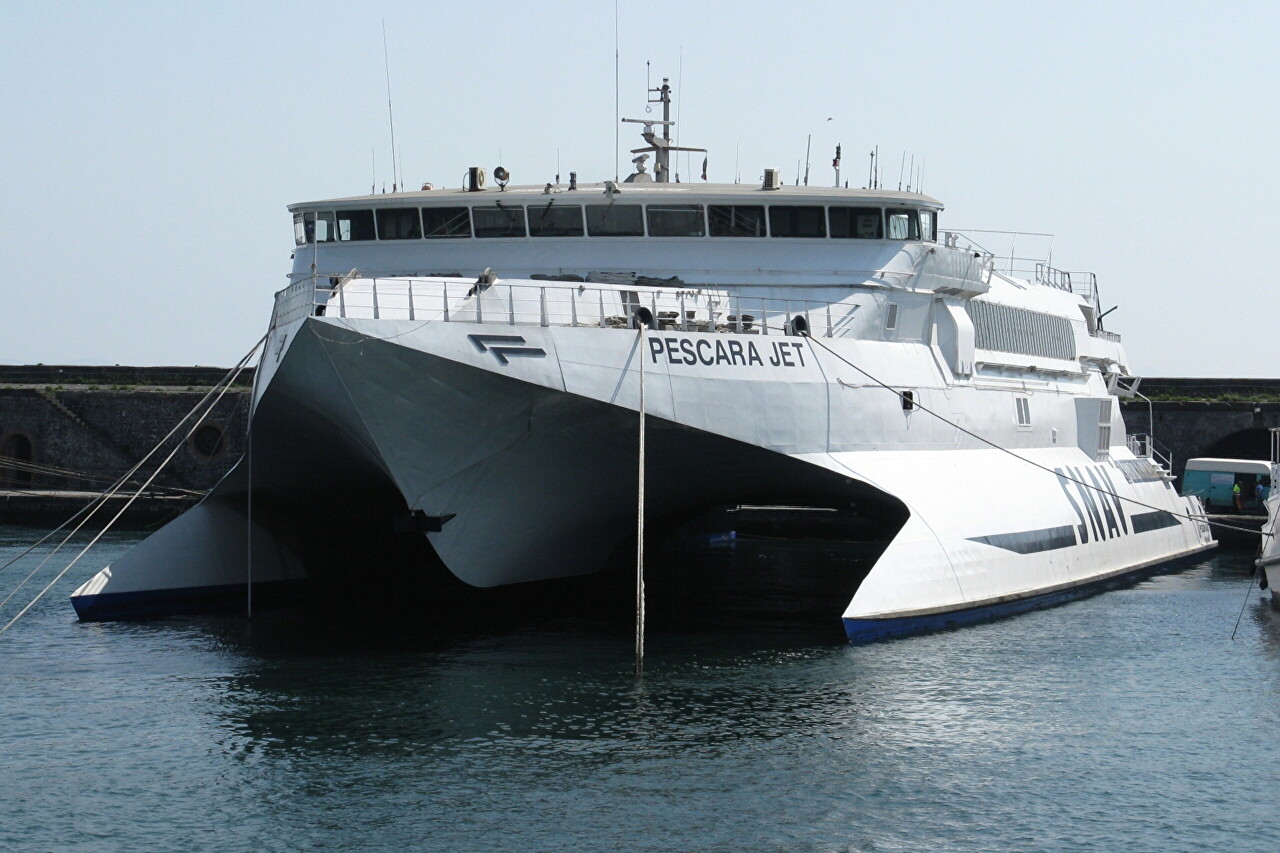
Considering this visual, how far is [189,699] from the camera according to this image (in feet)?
56.7

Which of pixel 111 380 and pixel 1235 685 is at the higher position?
pixel 111 380

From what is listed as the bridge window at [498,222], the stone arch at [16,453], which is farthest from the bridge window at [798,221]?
the stone arch at [16,453]

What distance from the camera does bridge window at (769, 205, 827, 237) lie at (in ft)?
75.0

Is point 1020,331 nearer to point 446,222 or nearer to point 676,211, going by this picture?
point 676,211

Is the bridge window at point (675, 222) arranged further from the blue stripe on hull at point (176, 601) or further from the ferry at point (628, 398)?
the blue stripe on hull at point (176, 601)

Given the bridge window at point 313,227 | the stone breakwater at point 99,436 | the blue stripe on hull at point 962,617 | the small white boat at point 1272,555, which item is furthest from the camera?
the stone breakwater at point 99,436

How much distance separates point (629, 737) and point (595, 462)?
595cm

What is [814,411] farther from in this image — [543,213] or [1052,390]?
[1052,390]

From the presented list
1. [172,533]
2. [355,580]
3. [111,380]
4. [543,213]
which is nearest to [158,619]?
[172,533]

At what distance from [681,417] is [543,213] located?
4.92m

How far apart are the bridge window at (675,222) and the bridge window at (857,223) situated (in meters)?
2.00

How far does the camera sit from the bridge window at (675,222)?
2278cm

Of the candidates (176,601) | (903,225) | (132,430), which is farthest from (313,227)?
(132,430)

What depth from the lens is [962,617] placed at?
2178 centimetres
